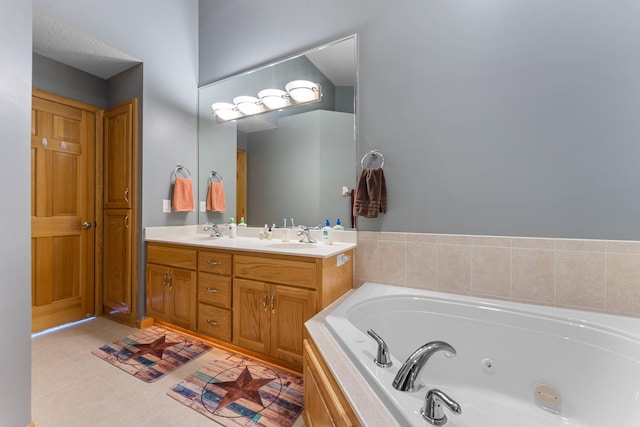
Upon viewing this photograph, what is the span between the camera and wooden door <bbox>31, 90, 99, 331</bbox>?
2.33 metres

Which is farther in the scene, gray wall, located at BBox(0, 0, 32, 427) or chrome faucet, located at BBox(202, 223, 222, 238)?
chrome faucet, located at BBox(202, 223, 222, 238)

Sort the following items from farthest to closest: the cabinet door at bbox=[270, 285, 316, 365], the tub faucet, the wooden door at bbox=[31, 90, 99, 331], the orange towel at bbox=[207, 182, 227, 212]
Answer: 1. the orange towel at bbox=[207, 182, 227, 212]
2. the wooden door at bbox=[31, 90, 99, 331]
3. the cabinet door at bbox=[270, 285, 316, 365]
4. the tub faucet

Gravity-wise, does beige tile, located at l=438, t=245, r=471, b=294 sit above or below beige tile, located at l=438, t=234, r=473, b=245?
below

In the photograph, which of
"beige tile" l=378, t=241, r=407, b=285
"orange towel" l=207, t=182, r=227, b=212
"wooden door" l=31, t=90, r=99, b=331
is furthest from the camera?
"orange towel" l=207, t=182, r=227, b=212

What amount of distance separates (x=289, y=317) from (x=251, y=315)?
12.1 inches

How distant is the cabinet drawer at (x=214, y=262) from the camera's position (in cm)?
195

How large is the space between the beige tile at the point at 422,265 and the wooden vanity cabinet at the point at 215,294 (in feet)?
4.02

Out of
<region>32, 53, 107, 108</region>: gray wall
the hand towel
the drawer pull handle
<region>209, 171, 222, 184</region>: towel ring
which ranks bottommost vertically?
the drawer pull handle

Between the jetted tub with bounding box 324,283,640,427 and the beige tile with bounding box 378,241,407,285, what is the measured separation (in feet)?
0.72

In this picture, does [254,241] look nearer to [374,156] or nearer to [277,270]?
[277,270]

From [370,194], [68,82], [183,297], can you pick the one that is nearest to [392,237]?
[370,194]

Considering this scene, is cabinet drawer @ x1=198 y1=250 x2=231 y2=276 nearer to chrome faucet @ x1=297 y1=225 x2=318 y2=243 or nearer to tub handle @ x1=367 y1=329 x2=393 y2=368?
chrome faucet @ x1=297 y1=225 x2=318 y2=243

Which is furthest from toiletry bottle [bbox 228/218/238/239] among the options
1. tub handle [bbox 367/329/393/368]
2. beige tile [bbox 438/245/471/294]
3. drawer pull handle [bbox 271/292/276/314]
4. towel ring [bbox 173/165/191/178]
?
tub handle [bbox 367/329/393/368]

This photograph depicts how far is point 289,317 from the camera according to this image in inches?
66.2
